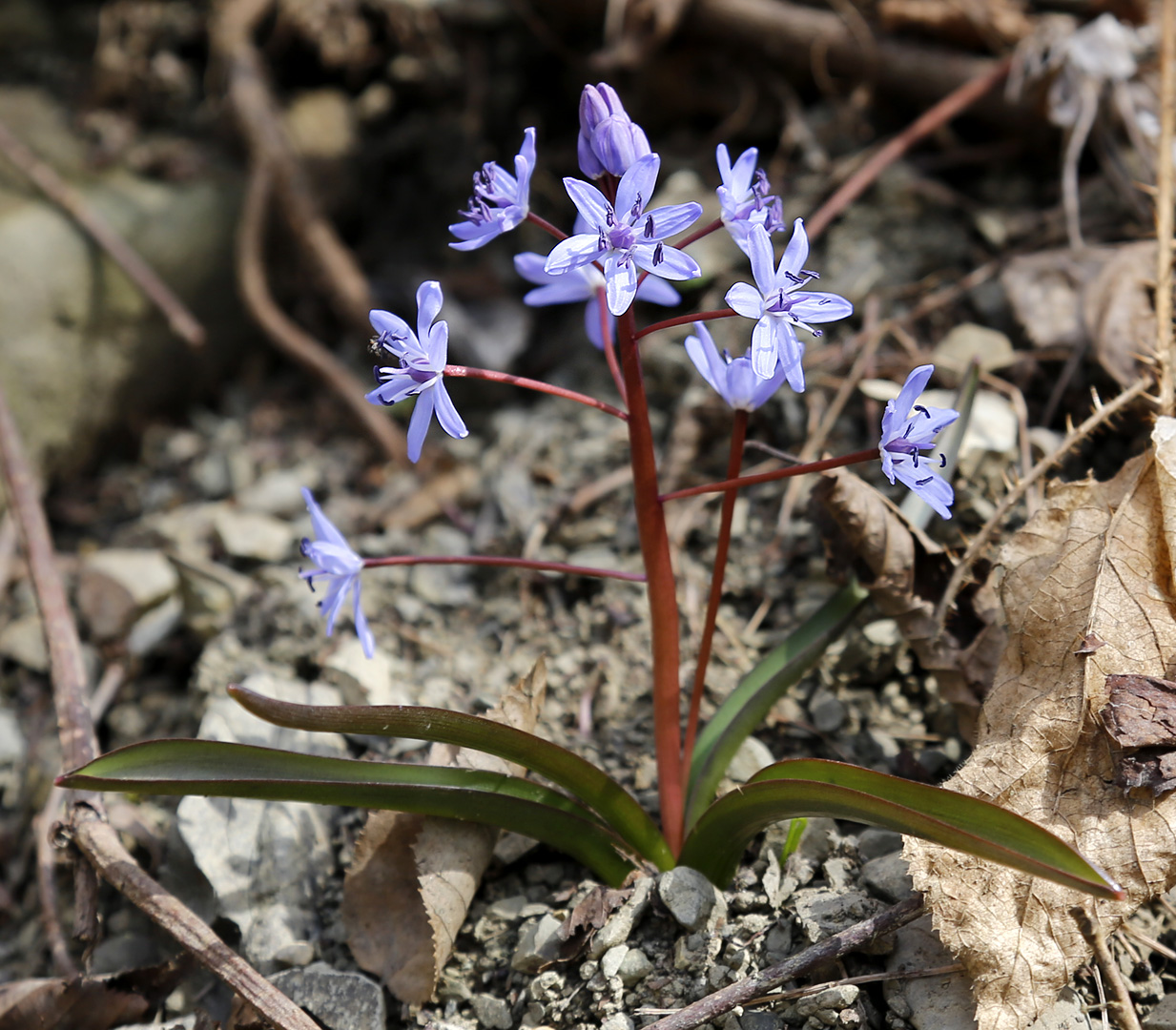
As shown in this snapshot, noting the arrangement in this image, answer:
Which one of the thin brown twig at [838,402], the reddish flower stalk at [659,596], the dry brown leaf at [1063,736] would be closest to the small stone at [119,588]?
the reddish flower stalk at [659,596]

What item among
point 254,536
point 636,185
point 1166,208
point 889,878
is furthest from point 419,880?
point 1166,208

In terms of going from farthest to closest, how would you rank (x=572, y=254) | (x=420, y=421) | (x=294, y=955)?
(x=294, y=955) → (x=420, y=421) → (x=572, y=254)

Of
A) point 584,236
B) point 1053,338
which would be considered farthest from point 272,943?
point 1053,338

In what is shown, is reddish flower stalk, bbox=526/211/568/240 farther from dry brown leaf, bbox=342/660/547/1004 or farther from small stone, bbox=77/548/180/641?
small stone, bbox=77/548/180/641

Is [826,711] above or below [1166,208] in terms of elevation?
below

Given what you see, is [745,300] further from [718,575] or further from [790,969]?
[790,969]

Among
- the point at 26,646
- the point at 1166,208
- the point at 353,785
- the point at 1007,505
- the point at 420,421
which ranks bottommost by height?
the point at 26,646
